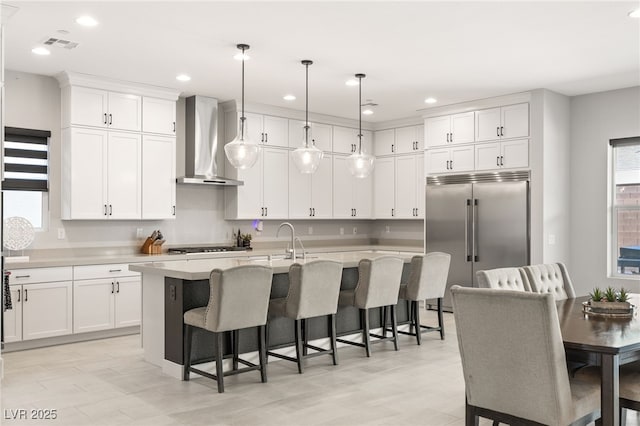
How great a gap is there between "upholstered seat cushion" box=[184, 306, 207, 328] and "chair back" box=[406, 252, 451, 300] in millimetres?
2147

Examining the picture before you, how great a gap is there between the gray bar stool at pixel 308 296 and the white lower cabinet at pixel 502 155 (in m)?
3.16

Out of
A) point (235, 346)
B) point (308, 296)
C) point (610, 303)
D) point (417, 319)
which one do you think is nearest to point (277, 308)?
point (308, 296)

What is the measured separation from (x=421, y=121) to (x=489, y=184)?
5.63 ft

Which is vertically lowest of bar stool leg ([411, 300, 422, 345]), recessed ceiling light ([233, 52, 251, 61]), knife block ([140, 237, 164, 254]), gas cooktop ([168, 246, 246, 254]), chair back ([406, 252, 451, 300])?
bar stool leg ([411, 300, 422, 345])

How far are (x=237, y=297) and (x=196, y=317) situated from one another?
357 mm

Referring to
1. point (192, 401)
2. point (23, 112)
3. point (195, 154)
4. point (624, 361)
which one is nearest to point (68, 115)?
point (23, 112)

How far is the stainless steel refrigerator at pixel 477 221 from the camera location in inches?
266

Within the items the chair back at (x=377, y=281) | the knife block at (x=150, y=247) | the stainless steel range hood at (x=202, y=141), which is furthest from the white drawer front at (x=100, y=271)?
the chair back at (x=377, y=281)

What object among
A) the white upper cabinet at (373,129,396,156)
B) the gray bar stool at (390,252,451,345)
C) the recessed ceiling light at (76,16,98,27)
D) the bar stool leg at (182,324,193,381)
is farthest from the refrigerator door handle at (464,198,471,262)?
the recessed ceiling light at (76,16,98,27)

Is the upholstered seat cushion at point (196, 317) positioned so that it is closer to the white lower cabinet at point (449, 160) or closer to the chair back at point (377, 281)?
the chair back at point (377, 281)

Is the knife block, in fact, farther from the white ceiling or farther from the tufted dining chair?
the tufted dining chair

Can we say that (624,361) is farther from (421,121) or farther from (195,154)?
(421,121)

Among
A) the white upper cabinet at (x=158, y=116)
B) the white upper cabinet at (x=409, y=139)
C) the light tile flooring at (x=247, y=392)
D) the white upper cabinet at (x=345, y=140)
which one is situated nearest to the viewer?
the light tile flooring at (x=247, y=392)

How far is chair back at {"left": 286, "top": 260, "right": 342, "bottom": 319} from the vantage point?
445 cm
